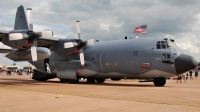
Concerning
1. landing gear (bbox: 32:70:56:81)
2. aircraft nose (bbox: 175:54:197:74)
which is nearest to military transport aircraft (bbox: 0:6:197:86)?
aircraft nose (bbox: 175:54:197:74)

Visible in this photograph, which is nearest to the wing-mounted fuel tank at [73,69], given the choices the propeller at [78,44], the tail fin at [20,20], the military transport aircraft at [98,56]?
the military transport aircraft at [98,56]

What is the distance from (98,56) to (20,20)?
381 inches

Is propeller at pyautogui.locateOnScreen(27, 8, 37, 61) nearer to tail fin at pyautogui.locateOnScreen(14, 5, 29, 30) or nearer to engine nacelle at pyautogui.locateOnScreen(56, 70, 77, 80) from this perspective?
tail fin at pyautogui.locateOnScreen(14, 5, 29, 30)

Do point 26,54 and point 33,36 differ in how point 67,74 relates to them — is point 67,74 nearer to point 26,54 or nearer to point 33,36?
point 26,54

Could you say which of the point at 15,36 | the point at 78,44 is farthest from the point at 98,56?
the point at 15,36

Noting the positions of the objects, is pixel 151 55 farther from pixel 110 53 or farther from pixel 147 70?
pixel 110 53

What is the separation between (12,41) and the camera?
63.6ft

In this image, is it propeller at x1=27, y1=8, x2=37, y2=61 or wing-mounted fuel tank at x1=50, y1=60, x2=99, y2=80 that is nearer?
propeller at x1=27, y1=8, x2=37, y2=61

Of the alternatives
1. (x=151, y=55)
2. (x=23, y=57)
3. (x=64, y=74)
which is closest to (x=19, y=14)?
(x=23, y=57)

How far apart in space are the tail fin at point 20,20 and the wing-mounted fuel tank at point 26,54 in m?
3.09

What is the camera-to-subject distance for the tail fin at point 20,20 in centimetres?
2420

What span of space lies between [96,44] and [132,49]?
486cm

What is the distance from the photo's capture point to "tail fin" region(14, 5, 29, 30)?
79.4 ft

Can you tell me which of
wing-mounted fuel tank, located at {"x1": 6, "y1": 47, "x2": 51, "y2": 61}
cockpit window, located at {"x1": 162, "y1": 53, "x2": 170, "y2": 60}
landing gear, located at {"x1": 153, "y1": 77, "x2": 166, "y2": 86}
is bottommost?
landing gear, located at {"x1": 153, "y1": 77, "x2": 166, "y2": 86}
